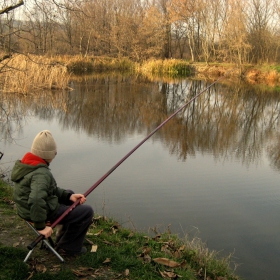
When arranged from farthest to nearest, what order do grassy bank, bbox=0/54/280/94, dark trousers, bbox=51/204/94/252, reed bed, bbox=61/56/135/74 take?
1. reed bed, bbox=61/56/135/74
2. grassy bank, bbox=0/54/280/94
3. dark trousers, bbox=51/204/94/252

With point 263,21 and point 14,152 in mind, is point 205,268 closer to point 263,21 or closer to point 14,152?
point 14,152

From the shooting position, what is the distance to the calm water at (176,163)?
4051mm

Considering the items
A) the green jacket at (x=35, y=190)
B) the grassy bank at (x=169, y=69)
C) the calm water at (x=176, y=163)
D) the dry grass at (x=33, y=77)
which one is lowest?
the calm water at (x=176, y=163)

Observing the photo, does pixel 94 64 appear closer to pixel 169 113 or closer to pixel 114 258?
pixel 169 113

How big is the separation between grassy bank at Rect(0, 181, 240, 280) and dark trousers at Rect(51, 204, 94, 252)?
0.11 m

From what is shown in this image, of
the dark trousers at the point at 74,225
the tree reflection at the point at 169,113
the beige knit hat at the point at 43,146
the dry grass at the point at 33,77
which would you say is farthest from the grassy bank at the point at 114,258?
the dry grass at the point at 33,77

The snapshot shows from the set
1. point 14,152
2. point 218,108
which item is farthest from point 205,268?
point 218,108

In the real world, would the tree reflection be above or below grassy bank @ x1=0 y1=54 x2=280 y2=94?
below

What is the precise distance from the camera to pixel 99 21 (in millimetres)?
32406

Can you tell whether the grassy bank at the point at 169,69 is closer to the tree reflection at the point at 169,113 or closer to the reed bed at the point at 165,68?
the reed bed at the point at 165,68

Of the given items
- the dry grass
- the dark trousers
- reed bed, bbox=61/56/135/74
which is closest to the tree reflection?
the dry grass

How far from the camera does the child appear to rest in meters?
2.21

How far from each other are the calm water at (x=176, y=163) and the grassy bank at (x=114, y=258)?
1.45 ft

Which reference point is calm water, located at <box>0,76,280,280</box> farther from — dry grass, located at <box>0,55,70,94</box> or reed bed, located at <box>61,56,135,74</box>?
reed bed, located at <box>61,56,135,74</box>
